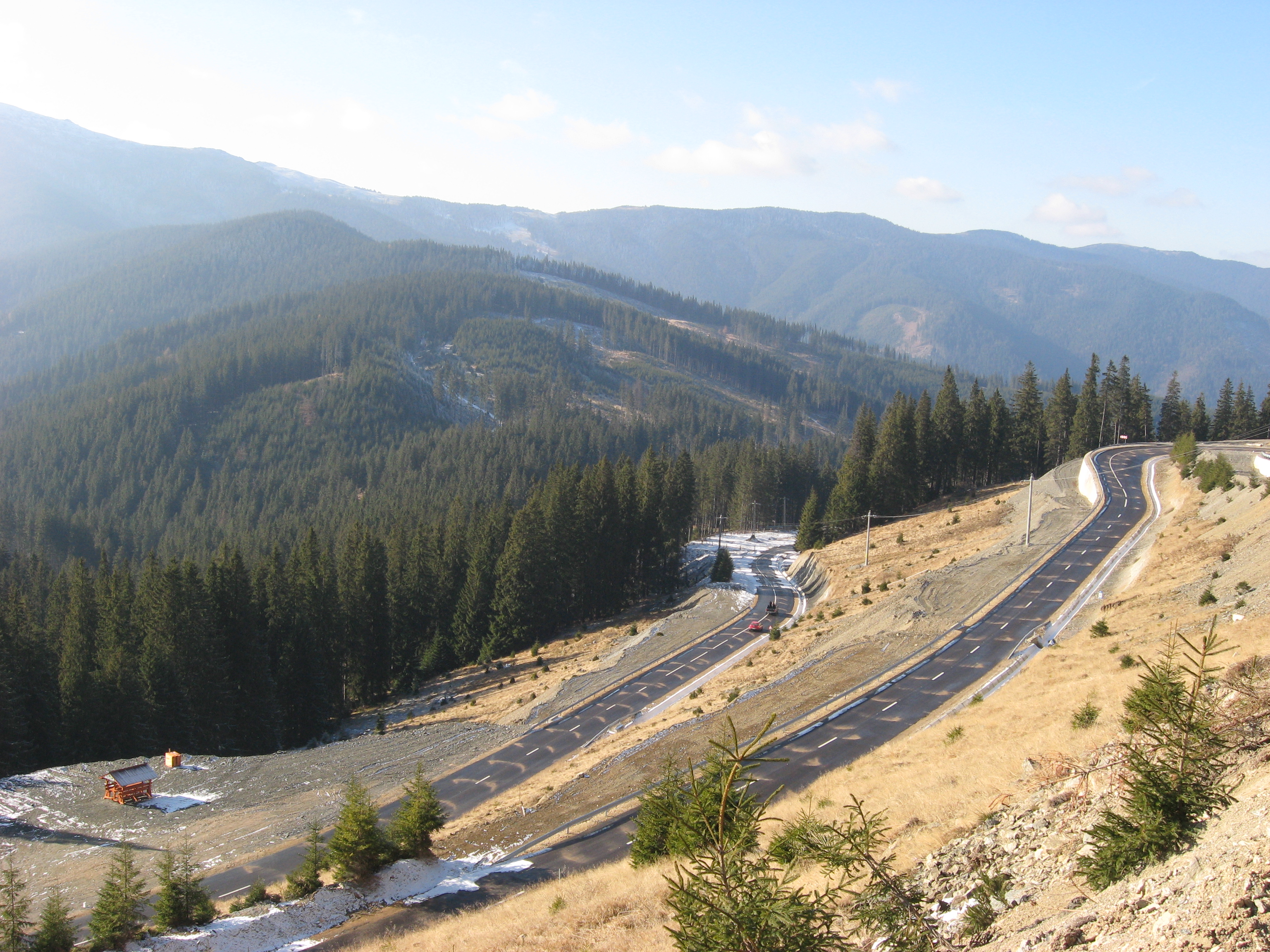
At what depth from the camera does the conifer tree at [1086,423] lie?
100 metres

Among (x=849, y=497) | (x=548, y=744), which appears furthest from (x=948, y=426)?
(x=548, y=744)

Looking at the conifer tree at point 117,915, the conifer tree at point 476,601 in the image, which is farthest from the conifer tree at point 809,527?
the conifer tree at point 117,915

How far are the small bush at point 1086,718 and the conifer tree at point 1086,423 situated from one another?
9048cm

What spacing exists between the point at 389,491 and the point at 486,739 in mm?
116900

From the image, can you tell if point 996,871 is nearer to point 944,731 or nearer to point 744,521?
point 944,731

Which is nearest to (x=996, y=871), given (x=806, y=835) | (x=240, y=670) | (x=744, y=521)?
(x=806, y=835)

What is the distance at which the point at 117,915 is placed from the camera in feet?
71.3

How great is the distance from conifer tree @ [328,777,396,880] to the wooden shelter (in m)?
21.5

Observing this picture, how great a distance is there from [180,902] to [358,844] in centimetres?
516

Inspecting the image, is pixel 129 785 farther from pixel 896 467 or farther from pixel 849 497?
pixel 896 467

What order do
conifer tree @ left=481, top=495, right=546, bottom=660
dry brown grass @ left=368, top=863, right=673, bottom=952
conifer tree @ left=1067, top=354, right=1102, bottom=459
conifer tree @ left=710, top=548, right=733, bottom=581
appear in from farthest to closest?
conifer tree @ left=1067, top=354, right=1102, bottom=459 < conifer tree @ left=710, top=548, right=733, bottom=581 < conifer tree @ left=481, top=495, right=546, bottom=660 < dry brown grass @ left=368, top=863, right=673, bottom=952

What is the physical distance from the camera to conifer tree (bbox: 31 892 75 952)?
21.4m

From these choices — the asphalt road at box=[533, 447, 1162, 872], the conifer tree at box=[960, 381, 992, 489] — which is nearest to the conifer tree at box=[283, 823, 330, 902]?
the asphalt road at box=[533, 447, 1162, 872]

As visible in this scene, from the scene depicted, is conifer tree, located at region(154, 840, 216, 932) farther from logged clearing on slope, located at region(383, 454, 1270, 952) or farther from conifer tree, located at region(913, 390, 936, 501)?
conifer tree, located at region(913, 390, 936, 501)
